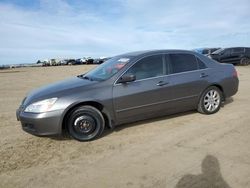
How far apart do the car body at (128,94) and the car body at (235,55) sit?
1803 centimetres

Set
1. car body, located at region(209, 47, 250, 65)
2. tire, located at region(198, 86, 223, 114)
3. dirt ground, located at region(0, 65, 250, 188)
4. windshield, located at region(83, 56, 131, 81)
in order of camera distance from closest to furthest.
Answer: dirt ground, located at region(0, 65, 250, 188)
windshield, located at region(83, 56, 131, 81)
tire, located at region(198, 86, 223, 114)
car body, located at region(209, 47, 250, 65)

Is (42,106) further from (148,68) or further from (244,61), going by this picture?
(244,61)

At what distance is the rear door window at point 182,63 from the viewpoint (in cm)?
637

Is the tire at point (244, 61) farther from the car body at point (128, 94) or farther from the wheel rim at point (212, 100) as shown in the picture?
the wheel rim at point (212, 100)

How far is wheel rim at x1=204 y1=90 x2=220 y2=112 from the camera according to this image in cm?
676

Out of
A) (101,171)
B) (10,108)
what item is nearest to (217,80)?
(101,171)

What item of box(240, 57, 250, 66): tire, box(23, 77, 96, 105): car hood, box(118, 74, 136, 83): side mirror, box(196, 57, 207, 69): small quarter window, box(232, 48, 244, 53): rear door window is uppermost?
box(232, 48, 244, 53): rear door window

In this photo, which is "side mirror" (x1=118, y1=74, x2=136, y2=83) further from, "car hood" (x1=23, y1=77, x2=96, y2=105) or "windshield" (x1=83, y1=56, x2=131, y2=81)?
"car hood" (x1=23, y1=77, x2=96, y2=105)

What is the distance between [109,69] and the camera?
617cm

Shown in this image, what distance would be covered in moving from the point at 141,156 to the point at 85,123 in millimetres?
1364

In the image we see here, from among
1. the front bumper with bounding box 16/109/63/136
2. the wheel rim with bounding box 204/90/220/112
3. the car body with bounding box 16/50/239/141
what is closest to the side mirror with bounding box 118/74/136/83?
the car body with bounding box 16/50/239/141

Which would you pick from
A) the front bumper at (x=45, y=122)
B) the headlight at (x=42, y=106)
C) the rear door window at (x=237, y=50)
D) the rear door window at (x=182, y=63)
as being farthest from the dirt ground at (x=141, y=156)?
the rear door window at (x=237, y=50)

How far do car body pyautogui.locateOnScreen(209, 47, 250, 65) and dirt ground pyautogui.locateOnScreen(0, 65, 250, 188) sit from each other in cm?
1891

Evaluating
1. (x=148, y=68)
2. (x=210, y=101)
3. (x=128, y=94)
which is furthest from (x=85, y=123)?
(x=210, y=101)
